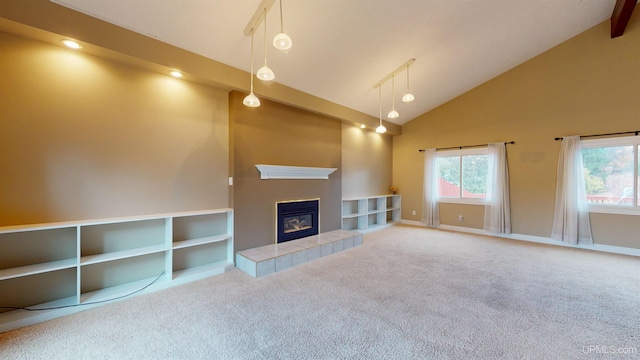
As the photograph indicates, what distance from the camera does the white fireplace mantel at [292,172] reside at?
3.96m

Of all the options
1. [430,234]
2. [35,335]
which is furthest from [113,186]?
[430,234]

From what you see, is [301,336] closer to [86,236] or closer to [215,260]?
[215,260]

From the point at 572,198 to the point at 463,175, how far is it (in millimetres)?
2023

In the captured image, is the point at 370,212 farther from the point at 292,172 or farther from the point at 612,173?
the point at 612,173

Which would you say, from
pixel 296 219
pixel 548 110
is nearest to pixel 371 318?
pixel 296 219

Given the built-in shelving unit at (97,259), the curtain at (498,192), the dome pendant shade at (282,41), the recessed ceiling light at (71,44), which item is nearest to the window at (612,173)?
the curtain at (498,192)

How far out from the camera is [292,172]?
14.3 ft

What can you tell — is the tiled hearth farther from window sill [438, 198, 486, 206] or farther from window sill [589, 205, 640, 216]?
window sill [589, 205, 640, 216]

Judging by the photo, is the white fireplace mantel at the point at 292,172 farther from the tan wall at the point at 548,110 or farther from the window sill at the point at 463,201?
the tan wall at the point at 548,110

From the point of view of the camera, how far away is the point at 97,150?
269 cm

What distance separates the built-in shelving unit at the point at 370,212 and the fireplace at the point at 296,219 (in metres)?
1.02

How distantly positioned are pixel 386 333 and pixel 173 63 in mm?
3739

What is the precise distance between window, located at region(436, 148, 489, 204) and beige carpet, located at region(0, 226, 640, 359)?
2541mm

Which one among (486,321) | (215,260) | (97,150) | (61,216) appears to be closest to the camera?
(486,321)
